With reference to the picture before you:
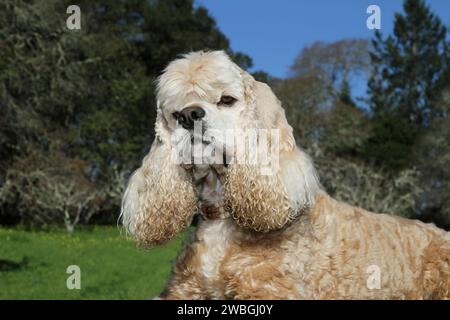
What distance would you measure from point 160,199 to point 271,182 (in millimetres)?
621

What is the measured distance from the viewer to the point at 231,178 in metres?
3.19

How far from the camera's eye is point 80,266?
1255 centimetres

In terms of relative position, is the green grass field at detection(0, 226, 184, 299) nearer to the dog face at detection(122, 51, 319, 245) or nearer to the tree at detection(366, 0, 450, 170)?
the dog face at detection(122, 51, 319, 245)

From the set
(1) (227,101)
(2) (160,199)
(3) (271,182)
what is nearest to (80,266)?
(2) (160,199)

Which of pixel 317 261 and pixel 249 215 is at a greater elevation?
pixel 249 215

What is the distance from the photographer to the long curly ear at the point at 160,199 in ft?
10.9

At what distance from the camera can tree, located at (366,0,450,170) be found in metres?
29.6


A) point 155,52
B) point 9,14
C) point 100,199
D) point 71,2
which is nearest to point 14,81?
point 9,14

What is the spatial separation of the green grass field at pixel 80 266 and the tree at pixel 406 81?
15.9 metres

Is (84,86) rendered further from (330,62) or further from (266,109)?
(266,109)

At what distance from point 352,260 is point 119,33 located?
30.2m

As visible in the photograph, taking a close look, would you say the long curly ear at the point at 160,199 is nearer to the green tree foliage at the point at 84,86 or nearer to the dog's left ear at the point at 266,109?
the dog's left ear at the point at 266,109

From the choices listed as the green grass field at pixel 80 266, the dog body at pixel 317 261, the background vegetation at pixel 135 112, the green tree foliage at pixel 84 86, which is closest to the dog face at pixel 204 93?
the dog body at pixel 317 261

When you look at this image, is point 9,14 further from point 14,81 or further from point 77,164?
point 77,164
